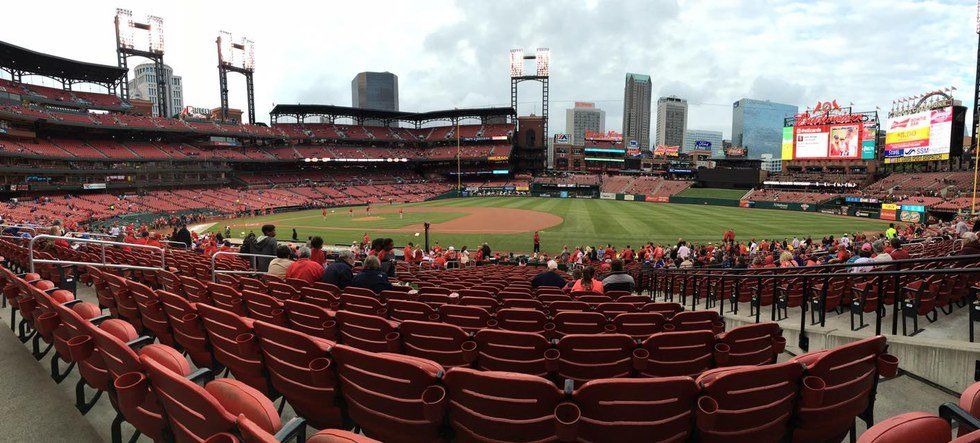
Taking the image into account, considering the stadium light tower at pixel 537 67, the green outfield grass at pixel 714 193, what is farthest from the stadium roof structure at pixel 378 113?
the green outfield grass at pixel 714 193

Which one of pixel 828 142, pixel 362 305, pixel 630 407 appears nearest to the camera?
pixel 630 407

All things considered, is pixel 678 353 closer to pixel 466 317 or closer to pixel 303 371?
pixel 466 317

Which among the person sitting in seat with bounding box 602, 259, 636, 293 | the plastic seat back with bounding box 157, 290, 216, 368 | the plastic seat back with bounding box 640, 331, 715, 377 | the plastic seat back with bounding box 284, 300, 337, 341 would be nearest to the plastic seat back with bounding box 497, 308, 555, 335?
the plastic seat back with bounding box 640, 331, 715, 377

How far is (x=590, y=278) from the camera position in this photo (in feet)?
29.4

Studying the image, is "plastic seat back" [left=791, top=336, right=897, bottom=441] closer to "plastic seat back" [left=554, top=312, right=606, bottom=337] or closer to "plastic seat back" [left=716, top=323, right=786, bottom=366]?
"plastic seat back" [left=716, top=323, right=786, bottom=366]

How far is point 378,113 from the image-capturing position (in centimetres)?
10169

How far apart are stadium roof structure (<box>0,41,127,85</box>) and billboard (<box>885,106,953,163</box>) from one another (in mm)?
118681

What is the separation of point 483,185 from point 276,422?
3557 inches

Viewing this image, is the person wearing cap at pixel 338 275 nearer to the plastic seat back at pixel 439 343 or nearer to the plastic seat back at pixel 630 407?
the plastic seat back at pixel 439 343

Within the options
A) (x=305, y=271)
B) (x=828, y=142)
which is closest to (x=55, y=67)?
(x=305, y=271)

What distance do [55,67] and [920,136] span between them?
12338 cm

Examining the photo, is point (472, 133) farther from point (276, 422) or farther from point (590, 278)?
point (276, 422)

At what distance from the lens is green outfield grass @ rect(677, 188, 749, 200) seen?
73.2 meters

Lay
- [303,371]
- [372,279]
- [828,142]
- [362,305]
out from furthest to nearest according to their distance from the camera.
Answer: [828,142]
[372,279]
[362,305]
[303,371]
